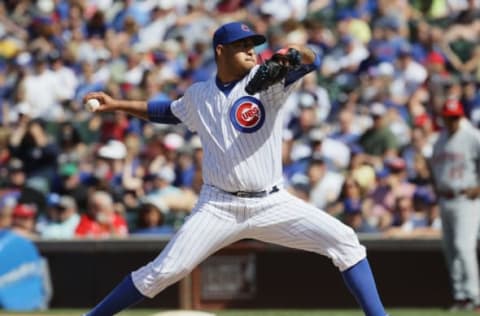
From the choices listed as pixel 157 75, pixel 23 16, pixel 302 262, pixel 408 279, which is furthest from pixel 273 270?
pixel 23 16

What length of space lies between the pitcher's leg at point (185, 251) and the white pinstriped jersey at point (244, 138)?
0.22 m

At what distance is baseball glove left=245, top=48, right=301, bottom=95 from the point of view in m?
6.45

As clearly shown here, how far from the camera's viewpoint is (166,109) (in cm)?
720

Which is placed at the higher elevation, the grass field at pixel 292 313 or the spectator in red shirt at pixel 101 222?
the spectator in red shirt at pixel 101 222

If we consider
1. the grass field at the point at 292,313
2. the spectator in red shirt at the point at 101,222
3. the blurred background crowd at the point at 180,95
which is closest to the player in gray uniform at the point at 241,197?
the grass field at the point at 292,313

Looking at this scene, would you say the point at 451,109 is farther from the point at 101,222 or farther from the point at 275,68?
the point at 275,68

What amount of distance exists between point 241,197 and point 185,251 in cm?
43

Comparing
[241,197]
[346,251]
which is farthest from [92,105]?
[346,251]

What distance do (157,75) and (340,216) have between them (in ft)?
13.2

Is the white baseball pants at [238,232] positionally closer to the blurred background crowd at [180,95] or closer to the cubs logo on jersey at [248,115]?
the cubs logo on jersey at [248,115]

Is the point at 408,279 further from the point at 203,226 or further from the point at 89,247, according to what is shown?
the point at 203,226

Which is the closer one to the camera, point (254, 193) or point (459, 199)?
point (254, 193)

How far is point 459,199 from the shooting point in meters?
10.5

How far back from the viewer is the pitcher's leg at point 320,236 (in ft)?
22.0
